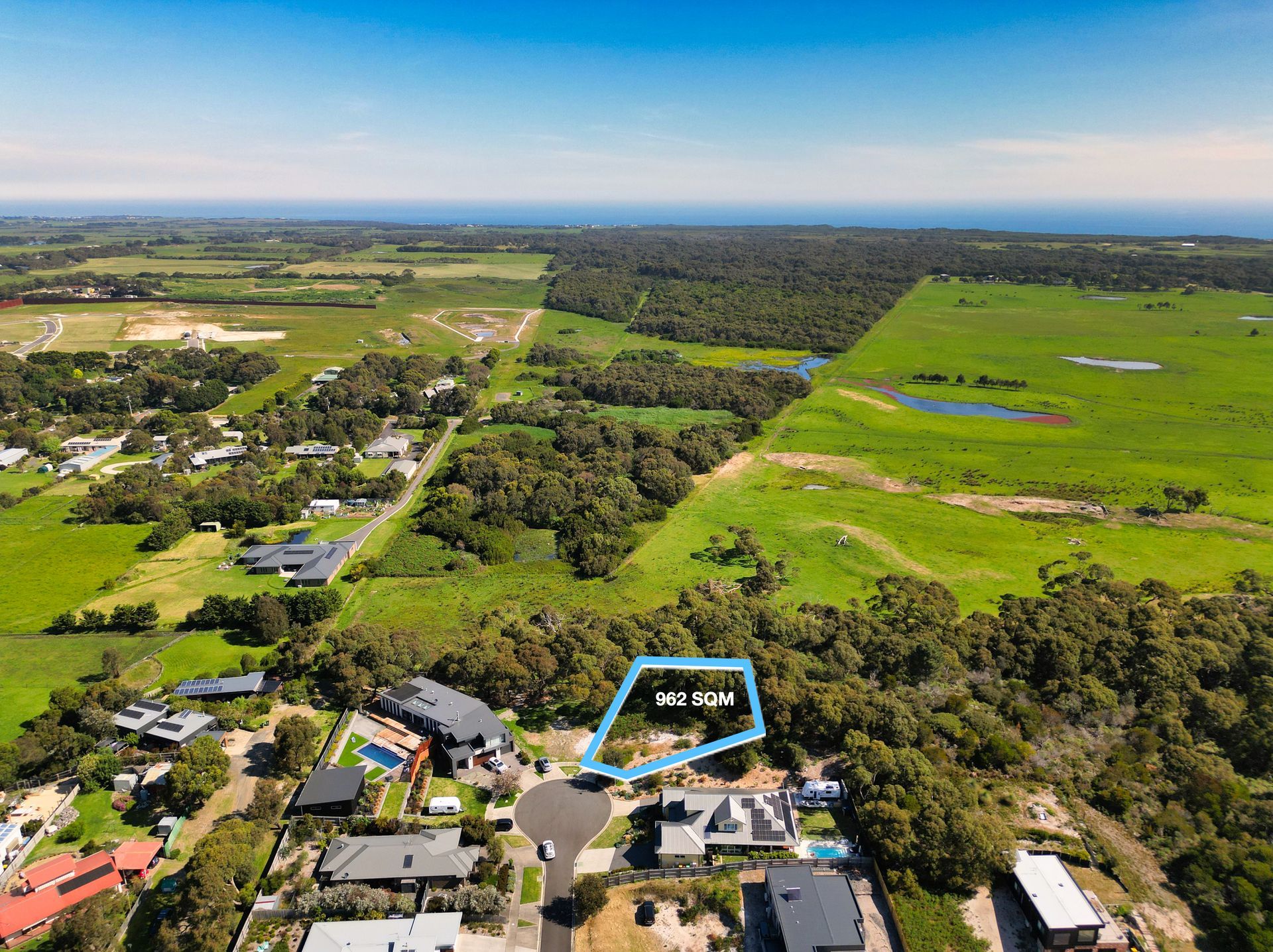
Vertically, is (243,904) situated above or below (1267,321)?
below

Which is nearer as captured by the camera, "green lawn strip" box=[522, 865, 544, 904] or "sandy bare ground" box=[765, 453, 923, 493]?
"green lawn strip" box=[522, 865, 544, 904]

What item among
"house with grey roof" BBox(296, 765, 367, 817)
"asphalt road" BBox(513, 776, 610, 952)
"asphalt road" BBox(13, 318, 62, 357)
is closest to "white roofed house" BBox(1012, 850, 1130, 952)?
"asphalt road" BBox(513, 776, 610, 952)

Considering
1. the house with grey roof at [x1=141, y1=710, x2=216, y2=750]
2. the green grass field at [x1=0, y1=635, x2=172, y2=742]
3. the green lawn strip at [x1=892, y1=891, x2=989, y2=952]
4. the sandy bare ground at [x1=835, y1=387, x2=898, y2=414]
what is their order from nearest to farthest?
the green lawn strip at [x1=892, y1=891, x2=989, y2=952] → the house with grey roof at [x1=141, y1=710, x2=216, y2=750] → the green grass field at [x1=0, y1=635, x2=172, y2=742] → the sandy bare ground at [x1=835, y1=387, x2=898, y2=414]

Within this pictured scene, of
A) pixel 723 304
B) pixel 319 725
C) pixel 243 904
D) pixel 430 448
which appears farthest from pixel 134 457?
pixel 723 304

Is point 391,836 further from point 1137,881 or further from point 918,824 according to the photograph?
point 1137,881

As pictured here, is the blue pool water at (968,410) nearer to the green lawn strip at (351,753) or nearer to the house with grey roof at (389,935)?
the green lawn strip at (351,753)

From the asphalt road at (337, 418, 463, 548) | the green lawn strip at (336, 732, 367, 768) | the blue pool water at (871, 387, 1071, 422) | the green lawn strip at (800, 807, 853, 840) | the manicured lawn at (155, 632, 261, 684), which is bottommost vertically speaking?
the manicured lawn at (155, 632, 261, 684)

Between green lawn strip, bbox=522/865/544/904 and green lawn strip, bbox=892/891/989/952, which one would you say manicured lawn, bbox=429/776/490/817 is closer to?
green lawn strip, bbox=522/865/544/904
